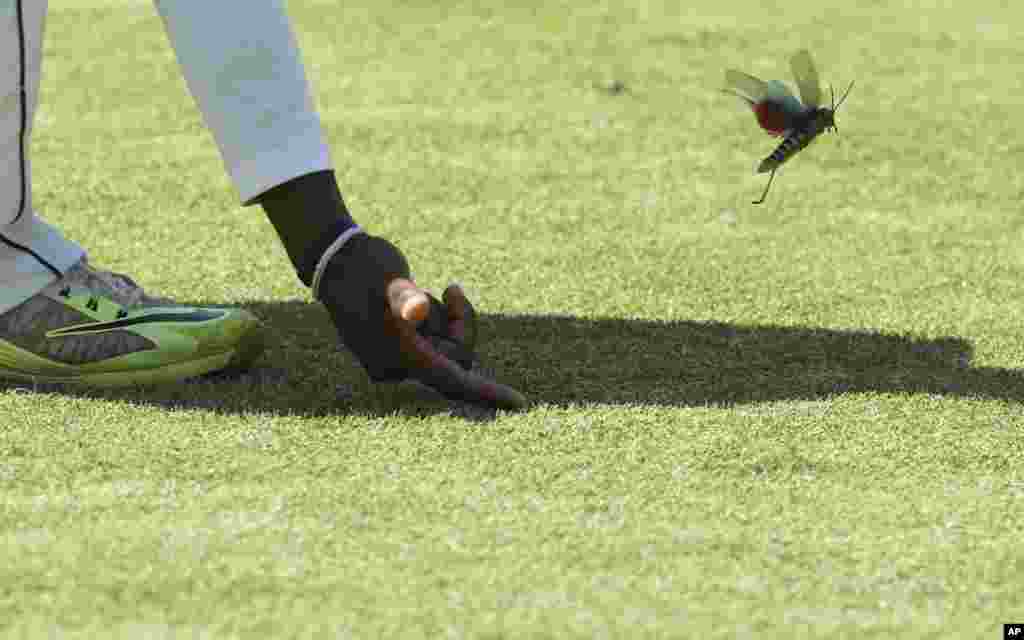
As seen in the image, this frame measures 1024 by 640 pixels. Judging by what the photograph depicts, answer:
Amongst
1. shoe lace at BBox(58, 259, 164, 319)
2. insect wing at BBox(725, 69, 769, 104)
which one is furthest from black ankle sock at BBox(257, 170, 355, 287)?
insect wing at BBox(725, 69, 769, 104)

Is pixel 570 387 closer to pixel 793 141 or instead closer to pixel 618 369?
pixel 618 369

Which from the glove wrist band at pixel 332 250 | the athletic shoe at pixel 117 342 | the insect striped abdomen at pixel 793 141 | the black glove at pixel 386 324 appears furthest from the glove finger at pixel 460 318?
the insect striped abdomen at pixel 793 141

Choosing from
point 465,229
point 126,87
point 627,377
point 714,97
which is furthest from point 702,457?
point 126,87

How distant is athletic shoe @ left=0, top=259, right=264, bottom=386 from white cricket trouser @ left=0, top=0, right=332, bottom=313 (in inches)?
7.9

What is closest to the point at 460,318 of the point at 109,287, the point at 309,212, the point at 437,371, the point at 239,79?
the point at 437,371

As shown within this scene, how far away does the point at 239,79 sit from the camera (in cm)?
208

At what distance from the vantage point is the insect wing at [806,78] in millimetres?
2176

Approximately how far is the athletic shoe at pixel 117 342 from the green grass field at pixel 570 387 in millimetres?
46

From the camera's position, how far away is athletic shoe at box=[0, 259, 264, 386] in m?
2.16

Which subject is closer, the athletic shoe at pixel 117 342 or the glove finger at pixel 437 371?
the glove finger at pixel 437 371

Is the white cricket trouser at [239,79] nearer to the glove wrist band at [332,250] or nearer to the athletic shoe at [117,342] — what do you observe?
the glove wrist band at [332,250]

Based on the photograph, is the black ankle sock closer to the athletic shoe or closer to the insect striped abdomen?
the athletic shoe

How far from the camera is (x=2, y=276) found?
7.24ft

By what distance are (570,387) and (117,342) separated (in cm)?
61
